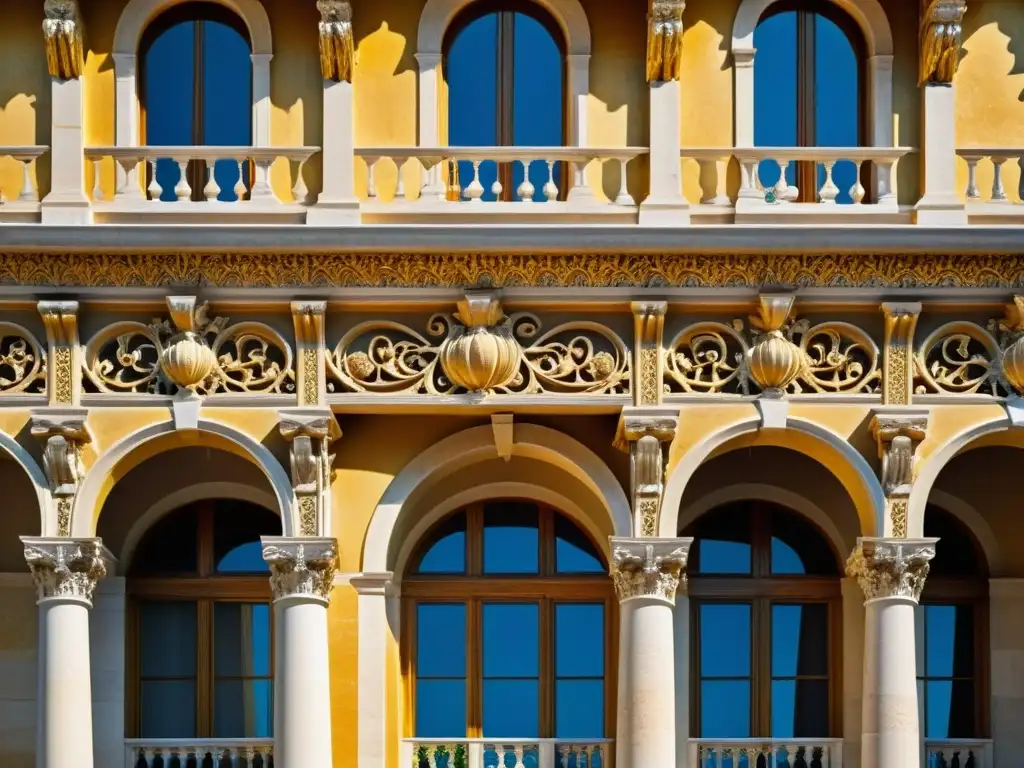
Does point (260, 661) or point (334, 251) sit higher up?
point (334, 251)

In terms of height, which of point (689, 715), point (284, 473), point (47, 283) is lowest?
point (689, 715)

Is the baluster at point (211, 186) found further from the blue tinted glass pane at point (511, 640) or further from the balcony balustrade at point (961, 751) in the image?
the balcony balustrade at point (961, 751)

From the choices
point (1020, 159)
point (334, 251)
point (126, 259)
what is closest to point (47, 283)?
point (126, 259)

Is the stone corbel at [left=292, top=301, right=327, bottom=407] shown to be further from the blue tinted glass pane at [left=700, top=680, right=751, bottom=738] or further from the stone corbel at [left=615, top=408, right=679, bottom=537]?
the blue tinted glass pane at [left=700, top=680, right=751, bottom=738]

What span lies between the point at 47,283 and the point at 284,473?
3.22 metres

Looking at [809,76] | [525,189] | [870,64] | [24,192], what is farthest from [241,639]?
[870,64]

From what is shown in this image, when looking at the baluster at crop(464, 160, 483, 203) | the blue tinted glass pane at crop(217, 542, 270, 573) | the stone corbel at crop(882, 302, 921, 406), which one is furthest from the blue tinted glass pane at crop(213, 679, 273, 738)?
the stone corbel at crop(882, 302, 921, 406)

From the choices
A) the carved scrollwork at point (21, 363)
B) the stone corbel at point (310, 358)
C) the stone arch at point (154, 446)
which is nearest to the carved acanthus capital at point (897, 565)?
the stone corbel at point (310, 358)

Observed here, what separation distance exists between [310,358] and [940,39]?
7.50 m

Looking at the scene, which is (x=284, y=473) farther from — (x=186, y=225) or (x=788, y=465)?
(x=788, y=465)

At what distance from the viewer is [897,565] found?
103 feet

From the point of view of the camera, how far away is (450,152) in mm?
31953

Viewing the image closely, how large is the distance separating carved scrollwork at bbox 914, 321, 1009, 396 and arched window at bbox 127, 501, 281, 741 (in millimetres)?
7535

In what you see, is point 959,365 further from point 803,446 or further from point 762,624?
point 762,624
